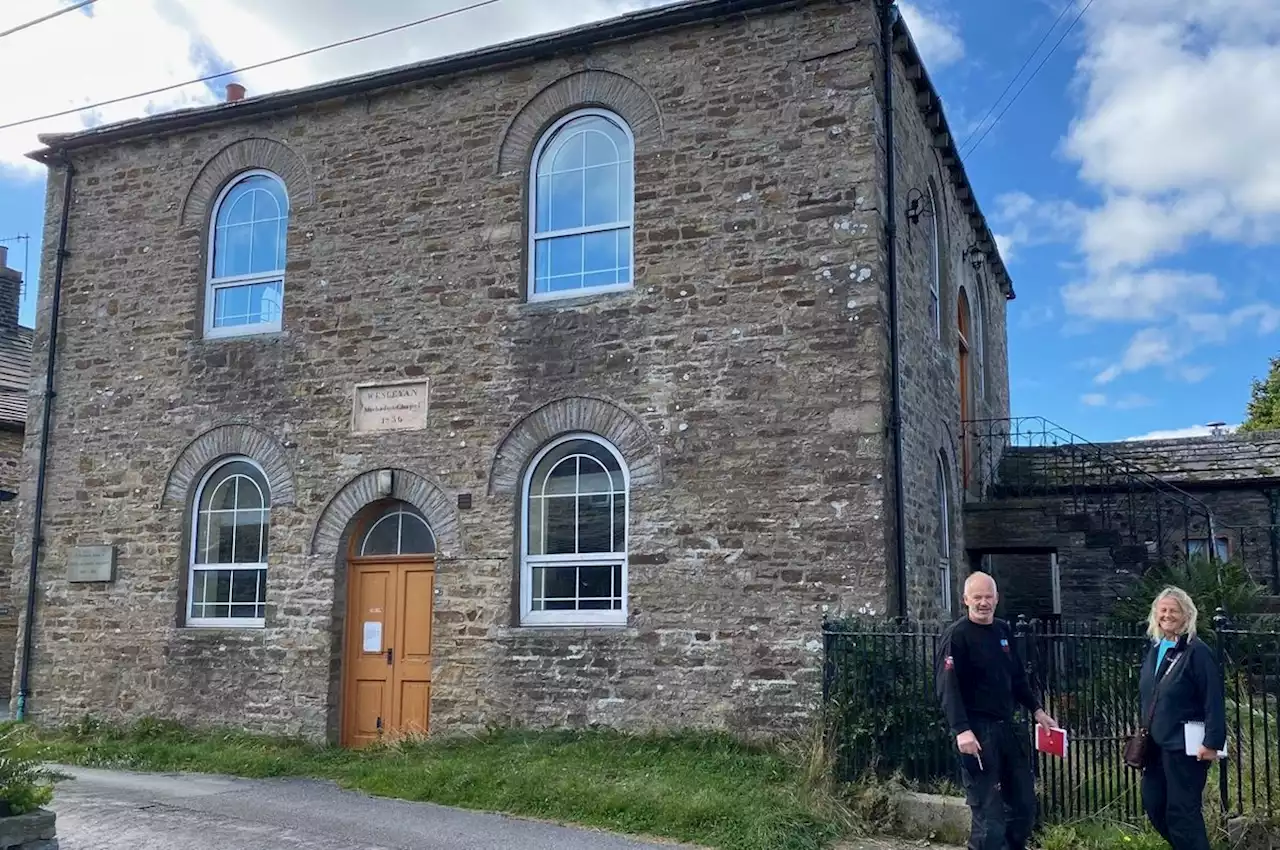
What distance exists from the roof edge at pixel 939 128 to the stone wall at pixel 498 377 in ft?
3.38

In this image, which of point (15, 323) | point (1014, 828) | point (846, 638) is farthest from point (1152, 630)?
point (15, 323)

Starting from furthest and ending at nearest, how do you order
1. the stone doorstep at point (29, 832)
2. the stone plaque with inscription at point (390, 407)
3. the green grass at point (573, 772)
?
the stone plaque with inscription at point (390, 407) < the green grass at point (573, 772) < the stone doorstep at point (29, 832)

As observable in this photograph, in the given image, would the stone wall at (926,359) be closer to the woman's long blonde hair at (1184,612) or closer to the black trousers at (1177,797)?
the woman's long blonde hair at (1184,612)

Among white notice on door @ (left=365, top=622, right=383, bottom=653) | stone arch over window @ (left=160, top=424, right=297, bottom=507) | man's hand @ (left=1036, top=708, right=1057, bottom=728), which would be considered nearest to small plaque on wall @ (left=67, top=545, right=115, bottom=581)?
Answer: stone arch over window @ (left=160, top=424, right=297, bottom=507)

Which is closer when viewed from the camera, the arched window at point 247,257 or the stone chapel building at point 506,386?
the stone chapel building at point 506,386

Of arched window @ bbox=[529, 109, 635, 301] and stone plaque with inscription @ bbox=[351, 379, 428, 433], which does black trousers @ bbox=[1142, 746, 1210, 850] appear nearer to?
arched window @ bbox=[529, 109, 635, 301]

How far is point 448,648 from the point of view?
447 inches

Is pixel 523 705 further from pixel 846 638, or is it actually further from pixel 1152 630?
pixel 1152 630

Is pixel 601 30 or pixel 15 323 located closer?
pixel 601 30

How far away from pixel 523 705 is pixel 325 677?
2325 mm

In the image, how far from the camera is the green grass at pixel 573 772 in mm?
8109

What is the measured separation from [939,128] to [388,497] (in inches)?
314

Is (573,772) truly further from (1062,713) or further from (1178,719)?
(1178,719)

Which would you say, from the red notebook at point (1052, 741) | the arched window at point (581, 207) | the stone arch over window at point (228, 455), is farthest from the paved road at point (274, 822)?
the arched window at point (581, 207)
